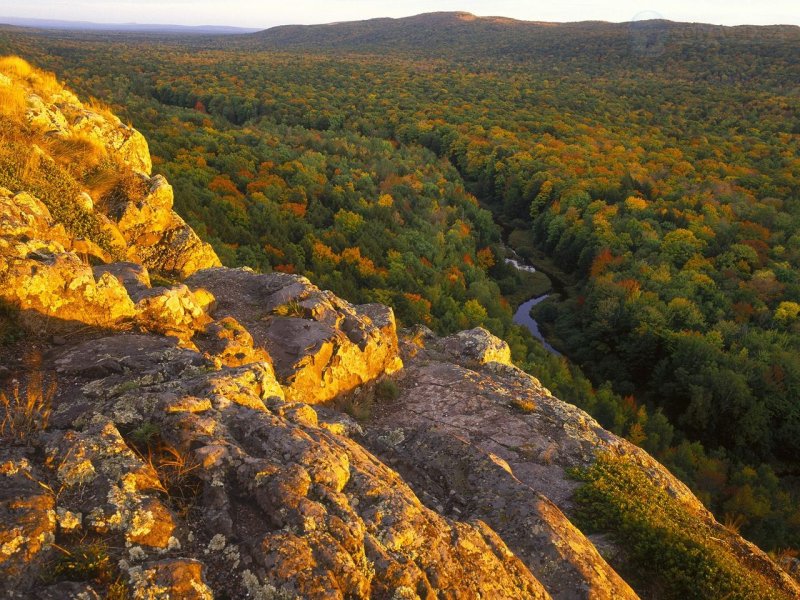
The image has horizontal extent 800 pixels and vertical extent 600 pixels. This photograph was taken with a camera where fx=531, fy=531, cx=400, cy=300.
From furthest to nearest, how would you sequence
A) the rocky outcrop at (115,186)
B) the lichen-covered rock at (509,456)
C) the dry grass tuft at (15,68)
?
1. the dry grass tuft at (15,68)
2. the rocky outcrop at (115,186)
3. the lichen-covered rock at (509,456)

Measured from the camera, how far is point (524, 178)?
186ft

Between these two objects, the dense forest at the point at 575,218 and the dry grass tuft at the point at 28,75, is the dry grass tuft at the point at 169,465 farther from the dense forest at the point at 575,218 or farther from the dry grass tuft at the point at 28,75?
the dense forest at the point at 575,218

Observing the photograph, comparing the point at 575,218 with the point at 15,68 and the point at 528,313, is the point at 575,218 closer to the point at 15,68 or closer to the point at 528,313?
the point at 528,313

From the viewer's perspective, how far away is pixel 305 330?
12.0 metres

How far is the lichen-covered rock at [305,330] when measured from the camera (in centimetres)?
1107

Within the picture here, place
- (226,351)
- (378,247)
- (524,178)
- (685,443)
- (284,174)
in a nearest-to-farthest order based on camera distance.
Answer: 1. (226,351)
2. (685,443)
3. (378,247)
4. (284,174)
5. (524,178)

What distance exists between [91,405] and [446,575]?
4446 millimetres

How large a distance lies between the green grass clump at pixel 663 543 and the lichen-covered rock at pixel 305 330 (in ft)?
16.8

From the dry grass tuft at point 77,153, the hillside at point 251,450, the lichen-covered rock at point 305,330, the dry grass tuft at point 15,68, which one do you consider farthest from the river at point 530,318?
the dry grass tuft at point 15,68

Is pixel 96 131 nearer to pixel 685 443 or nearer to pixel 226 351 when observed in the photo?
pixel 226 351

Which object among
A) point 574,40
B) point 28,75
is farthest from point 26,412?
point 574,40

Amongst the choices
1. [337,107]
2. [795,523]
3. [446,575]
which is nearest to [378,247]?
[795,523]

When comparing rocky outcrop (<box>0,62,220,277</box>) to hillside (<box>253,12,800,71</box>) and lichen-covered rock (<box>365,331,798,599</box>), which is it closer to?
lichen-covered rock (<box>365,331,798,599</box>)

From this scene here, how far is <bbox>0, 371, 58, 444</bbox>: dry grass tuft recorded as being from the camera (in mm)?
5359
